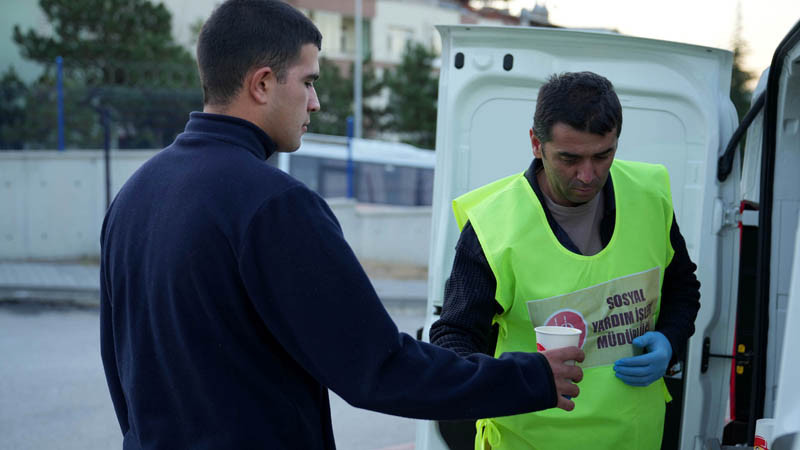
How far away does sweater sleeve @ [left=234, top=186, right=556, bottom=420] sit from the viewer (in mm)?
1562

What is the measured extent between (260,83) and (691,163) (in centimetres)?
203

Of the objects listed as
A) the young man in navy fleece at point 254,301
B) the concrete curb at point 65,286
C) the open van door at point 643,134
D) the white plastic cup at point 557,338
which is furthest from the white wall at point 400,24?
the young man in navy fleece at point 254,301

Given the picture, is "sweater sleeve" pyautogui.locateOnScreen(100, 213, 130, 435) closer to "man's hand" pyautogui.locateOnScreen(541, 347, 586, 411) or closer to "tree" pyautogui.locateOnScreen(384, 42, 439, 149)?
"man's hand" pyautogui.locateOnScreen(541, 347, 586, 411)

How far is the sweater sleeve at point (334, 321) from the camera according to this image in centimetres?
156

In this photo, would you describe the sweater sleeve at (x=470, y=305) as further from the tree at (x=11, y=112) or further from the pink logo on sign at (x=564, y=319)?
the tree at (x=11, y=112)

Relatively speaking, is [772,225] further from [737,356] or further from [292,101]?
[292,101]

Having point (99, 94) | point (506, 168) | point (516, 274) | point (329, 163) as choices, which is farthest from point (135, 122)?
point (516, 274)

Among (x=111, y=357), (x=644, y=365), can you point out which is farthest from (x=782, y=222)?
(x=111, y=357)

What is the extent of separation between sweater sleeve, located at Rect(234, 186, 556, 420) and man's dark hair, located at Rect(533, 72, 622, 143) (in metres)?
0.94

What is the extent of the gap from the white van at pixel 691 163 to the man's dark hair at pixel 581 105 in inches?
30.0

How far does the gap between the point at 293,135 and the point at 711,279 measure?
1.88 meters

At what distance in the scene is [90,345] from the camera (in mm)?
8250

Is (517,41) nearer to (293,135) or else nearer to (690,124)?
(690,124)

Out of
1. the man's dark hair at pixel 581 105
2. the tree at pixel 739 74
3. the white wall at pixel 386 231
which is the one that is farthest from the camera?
the tree at pixel 739 74
